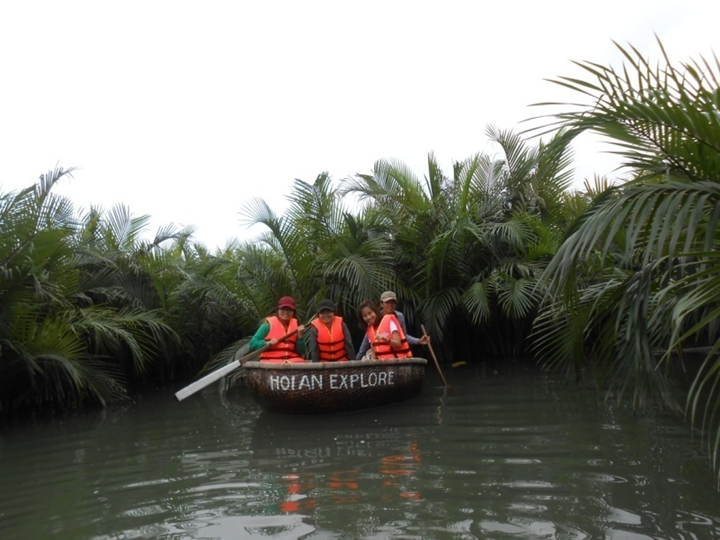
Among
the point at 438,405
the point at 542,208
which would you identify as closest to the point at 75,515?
the point at 438,405

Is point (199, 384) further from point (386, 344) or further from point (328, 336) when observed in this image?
point (386, 344)

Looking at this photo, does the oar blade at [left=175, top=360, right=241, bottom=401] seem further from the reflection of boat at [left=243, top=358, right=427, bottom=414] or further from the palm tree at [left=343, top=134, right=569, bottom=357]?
the palm tree at [left=343, top=134, right=569, bottom=357]

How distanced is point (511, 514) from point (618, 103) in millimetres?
2465

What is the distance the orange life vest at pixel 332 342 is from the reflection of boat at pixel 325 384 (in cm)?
102

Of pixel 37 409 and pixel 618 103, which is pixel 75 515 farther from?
pixel 37 409

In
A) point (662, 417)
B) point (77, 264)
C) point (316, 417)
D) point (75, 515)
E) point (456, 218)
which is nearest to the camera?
point (75, 515)

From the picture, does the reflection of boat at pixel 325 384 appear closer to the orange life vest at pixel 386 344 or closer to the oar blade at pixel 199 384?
the orange life vest at pixel 386 344

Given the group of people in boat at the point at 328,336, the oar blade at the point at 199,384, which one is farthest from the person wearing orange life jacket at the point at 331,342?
the oar blade at the point at 199,384

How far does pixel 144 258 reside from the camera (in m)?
13.2

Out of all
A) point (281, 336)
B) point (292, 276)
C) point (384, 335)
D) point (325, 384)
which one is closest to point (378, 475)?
point (325, 384)

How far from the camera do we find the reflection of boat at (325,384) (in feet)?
28.0

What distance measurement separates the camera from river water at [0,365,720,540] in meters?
4.47

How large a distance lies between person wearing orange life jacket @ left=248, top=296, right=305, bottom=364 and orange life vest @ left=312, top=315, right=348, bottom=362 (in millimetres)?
278

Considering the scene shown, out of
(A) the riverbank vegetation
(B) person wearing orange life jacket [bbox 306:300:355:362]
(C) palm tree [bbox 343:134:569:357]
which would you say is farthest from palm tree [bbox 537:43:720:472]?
(C) palm tree [bbox 343:134:569:357]
